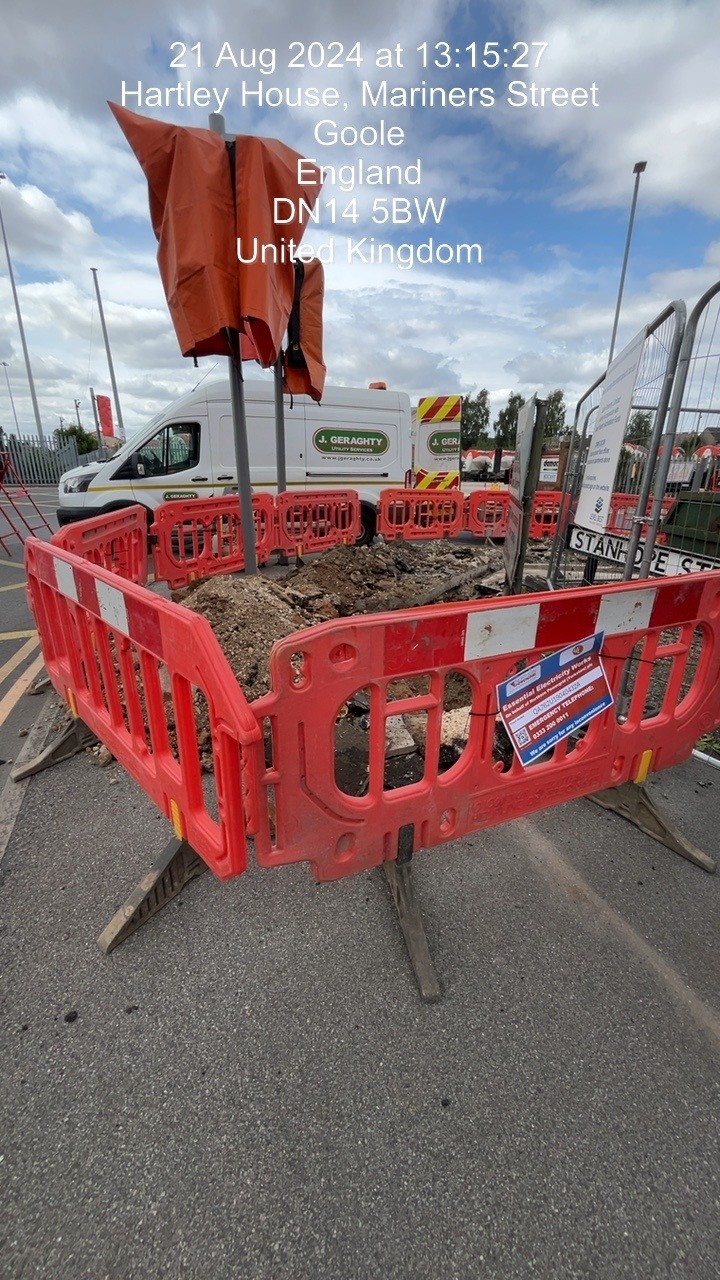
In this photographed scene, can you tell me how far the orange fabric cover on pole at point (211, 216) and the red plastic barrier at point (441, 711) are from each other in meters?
3.18

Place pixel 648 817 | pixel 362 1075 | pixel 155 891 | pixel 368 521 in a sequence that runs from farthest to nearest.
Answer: pixel 368 521 < pixel 648 817 < pixel 155 891 < pixel 362 1075

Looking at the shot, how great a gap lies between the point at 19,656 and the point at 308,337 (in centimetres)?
442

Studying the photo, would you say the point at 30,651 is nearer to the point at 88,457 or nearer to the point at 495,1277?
the point at 495,1277

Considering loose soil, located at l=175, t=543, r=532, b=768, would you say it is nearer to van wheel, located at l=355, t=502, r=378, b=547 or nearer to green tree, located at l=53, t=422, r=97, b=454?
van wheel, located at l=355, t=502, r=378, b=547

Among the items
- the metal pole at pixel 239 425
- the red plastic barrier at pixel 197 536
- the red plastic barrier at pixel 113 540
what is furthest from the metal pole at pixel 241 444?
the red plastic barrier at pixel 113 540

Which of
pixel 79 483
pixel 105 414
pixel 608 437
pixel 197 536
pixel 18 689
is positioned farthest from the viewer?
pixel 105 414

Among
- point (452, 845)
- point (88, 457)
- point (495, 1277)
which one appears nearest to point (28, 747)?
point (452, 845)

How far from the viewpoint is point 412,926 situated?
6.86ft

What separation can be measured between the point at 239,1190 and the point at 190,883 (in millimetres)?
1137

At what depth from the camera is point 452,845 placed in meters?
2.67

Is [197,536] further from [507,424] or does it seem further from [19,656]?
[507,424]

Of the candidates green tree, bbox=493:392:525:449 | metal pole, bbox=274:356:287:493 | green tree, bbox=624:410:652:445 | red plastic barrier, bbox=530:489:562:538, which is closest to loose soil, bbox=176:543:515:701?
metal pole, bbox=274:356:287:493

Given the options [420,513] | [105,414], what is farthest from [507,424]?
[420,513]

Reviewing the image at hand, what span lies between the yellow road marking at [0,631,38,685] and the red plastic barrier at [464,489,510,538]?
351 inches
